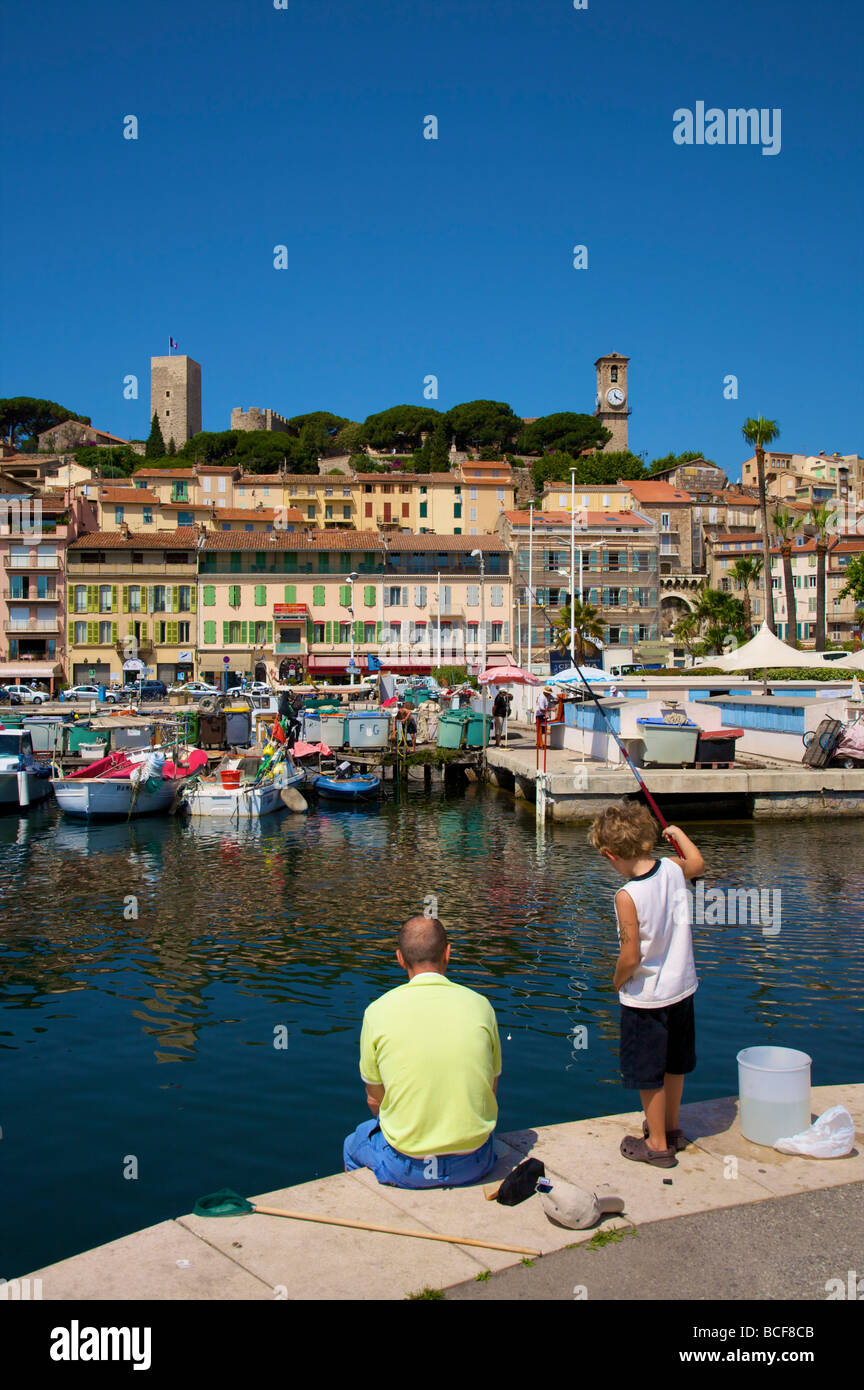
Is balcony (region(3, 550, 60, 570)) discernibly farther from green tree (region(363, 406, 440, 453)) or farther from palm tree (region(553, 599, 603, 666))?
green tree (region(363, 406, 440, 453))

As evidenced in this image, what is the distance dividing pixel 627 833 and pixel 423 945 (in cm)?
129

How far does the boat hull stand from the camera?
97.0 ft

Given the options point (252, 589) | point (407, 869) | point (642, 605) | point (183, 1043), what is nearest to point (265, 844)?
point (407, 869)

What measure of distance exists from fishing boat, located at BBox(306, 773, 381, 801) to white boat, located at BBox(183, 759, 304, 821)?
2243 millimetres

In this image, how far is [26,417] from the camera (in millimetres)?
158875

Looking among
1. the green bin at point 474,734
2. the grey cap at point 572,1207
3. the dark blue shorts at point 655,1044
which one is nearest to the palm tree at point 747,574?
the green bin at point 474,734

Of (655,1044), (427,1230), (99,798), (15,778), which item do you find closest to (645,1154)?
(655,1044)

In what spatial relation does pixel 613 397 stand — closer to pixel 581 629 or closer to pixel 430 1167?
pixel 581 629

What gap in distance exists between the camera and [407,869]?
22.0m

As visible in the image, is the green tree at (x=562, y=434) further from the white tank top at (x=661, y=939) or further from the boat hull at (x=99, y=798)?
the white tank top at (x=661, y=939)
